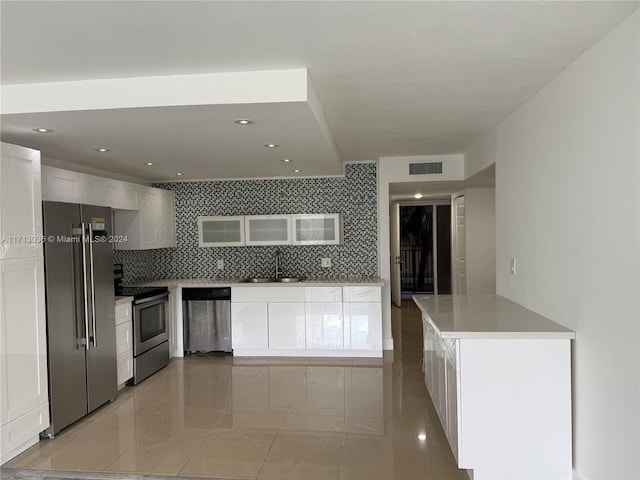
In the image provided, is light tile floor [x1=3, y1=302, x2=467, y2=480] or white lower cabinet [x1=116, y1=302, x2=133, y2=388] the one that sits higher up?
white lower cabinet [x1=116, y1=302, x2=133, y2=388]

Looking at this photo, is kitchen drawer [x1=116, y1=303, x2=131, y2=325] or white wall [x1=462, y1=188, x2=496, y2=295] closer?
kitchen drawer [x1=116, y1=303, x2=131, y2=325]

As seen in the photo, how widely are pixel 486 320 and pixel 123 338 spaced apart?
3251 millimetres

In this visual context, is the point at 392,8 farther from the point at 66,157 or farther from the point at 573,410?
the point at 66,157

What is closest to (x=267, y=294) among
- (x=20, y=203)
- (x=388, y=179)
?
(x=388, y=179)

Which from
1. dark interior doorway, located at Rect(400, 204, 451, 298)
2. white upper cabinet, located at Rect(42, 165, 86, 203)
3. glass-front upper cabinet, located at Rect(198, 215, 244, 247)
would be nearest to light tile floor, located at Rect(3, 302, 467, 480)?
glass-front upper cabinet, located at Rect(198, 215, 244, 247)

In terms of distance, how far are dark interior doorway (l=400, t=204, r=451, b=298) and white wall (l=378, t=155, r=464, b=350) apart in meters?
3.81

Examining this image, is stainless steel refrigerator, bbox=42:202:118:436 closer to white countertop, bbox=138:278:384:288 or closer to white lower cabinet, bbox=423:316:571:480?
white countertop, bbox=138:278:384:288

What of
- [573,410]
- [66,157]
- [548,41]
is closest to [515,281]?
[573,410]

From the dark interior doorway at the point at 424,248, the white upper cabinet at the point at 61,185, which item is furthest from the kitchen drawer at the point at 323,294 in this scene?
the dark interior doorway at the point at 424,248

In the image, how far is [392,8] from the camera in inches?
71.9

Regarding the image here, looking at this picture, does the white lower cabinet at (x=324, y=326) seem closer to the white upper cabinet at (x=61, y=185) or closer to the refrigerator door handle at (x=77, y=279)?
the refrigerator door handle at (x=77, y=279)

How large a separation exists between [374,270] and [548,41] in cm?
385

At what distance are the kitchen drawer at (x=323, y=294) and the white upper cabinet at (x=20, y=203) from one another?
112 inches

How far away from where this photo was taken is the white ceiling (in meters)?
1.86
